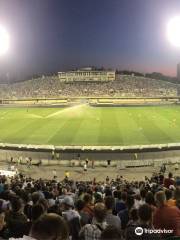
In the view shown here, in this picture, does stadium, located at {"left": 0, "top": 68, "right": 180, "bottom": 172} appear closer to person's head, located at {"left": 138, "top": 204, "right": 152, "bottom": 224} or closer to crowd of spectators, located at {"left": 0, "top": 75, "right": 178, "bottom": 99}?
person's head, located at {"left": 138, "top": 204, "right": 152, "bottom": 224}

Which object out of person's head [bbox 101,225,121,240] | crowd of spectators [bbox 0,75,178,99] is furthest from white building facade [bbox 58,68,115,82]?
person's head [bbox 101,225,121,240]

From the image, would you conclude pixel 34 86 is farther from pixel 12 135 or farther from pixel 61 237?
pixel 61 237

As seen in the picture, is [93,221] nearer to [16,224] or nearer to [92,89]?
[16,224]

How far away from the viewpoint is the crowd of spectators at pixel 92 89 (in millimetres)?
130000

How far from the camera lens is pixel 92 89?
13762 cm

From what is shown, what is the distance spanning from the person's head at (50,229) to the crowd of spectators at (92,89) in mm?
123193

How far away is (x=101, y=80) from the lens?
14950cm

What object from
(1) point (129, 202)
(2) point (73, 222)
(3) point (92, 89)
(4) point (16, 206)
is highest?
(4) point (16, 206)

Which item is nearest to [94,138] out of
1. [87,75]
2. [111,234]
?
[111,234]

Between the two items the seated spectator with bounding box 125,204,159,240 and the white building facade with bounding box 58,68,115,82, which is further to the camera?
the white building facade with bounding box 58,68,115,82

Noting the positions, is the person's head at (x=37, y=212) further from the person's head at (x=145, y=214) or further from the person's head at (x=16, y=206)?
the person's head at (x=145, y=214)

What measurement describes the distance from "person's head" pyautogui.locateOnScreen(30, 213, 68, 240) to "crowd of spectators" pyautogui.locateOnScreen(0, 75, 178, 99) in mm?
123193

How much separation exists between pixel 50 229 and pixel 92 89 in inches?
5267

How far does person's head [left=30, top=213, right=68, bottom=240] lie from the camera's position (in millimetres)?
4328
